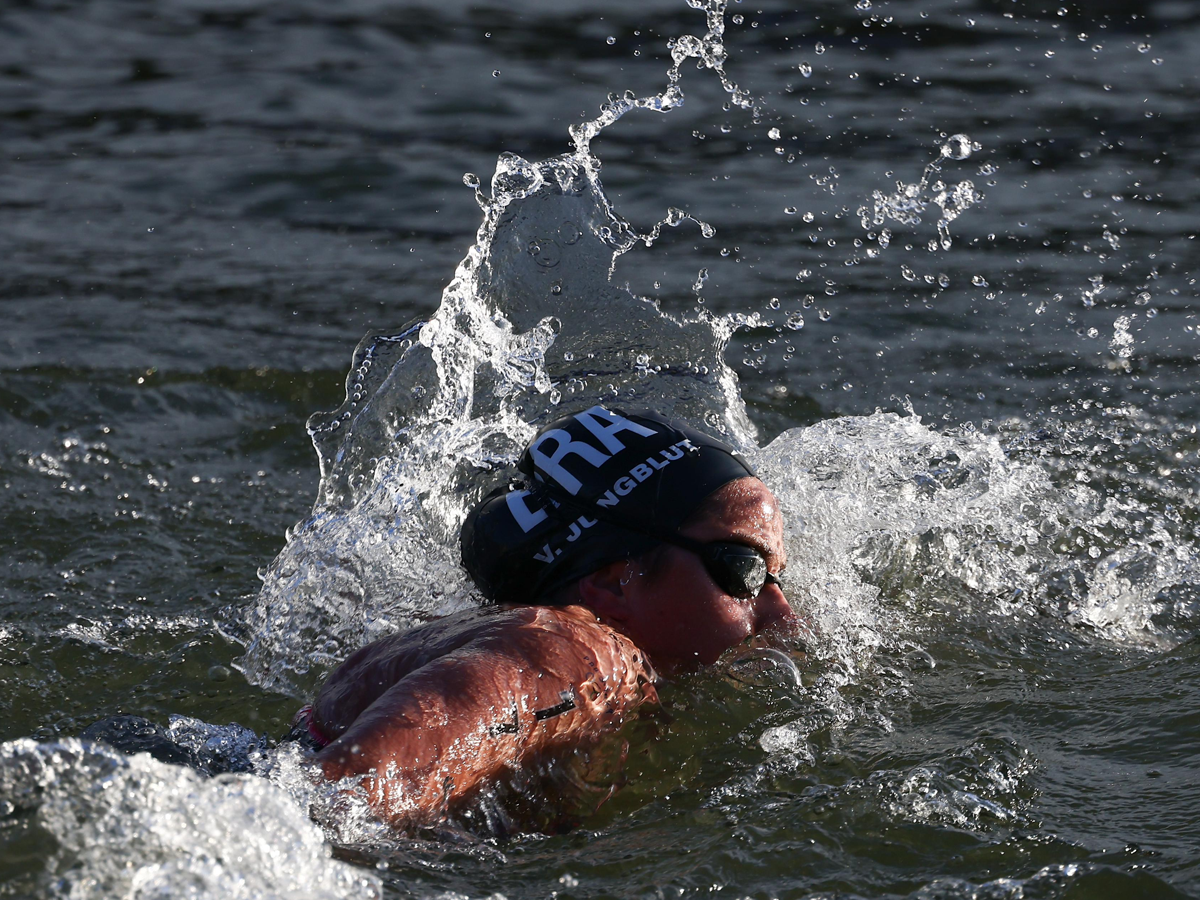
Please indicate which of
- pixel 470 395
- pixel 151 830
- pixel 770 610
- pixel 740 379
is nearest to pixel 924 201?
pixel 740 379

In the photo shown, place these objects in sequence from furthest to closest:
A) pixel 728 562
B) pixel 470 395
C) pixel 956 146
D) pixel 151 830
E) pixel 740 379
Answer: pixel 956 146 → pixel 740 379 → pixel 470 395 → pixel 728 562 → pixel 151 830

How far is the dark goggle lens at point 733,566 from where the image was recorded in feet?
12.9

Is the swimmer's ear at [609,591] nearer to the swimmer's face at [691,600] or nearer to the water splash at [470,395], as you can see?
the swimmer's face at [691,600]

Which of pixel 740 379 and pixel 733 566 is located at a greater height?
pixel 733 566

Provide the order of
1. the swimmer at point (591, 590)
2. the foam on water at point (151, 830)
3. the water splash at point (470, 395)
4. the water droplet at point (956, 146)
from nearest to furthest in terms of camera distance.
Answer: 1. the foam on water at point (151, 830)
2. the swimmer at point (591, 590)
3. the water splash at point (470, 395)
4. the water droplet at point (956, 146)

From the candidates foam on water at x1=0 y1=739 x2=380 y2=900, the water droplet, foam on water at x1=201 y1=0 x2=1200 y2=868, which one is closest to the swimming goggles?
foam on water at x1=201 y1=0 x2=1200 y2=868

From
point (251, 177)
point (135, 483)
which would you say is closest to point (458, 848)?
point (135, 483)

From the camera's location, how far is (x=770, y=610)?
4.06 metres

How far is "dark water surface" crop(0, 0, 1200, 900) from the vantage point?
3297mm

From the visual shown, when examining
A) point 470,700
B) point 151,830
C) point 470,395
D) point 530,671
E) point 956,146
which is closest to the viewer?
point 151,830

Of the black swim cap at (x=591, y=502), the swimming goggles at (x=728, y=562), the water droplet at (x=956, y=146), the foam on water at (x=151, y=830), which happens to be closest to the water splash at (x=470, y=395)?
the black swim cap at (x=591, y=502)

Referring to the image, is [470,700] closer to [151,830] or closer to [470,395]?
[151,830]

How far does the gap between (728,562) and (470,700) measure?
1.01 metres

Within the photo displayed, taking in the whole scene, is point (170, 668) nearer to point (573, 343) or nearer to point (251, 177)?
point (573, 343)
